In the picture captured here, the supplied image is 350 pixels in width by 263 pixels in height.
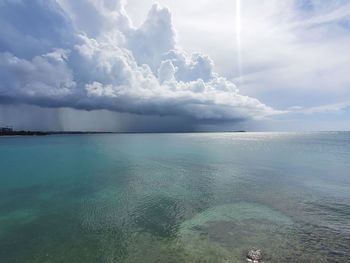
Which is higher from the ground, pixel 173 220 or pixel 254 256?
pixel 254 256

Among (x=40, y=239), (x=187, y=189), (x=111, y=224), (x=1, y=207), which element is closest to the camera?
(x=40, y=239)

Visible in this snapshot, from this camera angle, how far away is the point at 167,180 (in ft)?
132

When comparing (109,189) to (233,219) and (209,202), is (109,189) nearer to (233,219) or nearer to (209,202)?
(209,202)

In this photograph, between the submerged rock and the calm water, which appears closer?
the submerged rock

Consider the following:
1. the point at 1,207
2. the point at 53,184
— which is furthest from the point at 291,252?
the point at 53,184

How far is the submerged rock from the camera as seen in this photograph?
15.0 m

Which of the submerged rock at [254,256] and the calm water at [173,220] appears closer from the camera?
the submerged rock at [254,256]

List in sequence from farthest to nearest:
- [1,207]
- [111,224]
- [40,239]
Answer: [1,207] → [111,224] → [40,239]

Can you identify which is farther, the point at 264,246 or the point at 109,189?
the point at 109,189

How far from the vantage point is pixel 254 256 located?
50.4 ft

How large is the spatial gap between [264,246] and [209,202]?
1112 centimetres

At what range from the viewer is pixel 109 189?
33.9 meters

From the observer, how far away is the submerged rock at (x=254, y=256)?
14953mm

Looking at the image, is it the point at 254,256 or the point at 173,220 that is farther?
the point at 173,220
